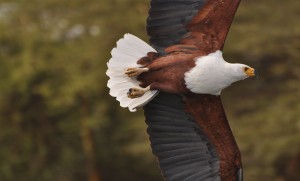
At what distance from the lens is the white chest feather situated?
290 inches

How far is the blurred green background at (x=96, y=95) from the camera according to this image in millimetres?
16516

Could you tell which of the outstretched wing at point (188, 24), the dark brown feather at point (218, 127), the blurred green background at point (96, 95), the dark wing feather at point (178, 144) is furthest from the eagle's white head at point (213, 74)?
the blurred green background at point (96, 95)

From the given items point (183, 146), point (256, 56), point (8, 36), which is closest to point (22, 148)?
point (8, 36)

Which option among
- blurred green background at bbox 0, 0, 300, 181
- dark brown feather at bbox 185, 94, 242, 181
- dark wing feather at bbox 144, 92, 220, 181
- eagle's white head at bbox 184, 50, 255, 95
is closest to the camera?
eagle's white head at bbox 184, 50, 255, 95

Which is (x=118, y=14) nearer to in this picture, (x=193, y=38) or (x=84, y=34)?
(x=84, y=34)

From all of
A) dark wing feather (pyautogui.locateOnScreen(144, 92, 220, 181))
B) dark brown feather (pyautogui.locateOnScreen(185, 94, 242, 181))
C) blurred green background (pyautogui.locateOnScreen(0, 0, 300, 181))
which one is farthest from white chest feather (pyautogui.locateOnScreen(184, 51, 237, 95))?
blurred green background (pyautogui.locateOnScreen(0, 0, 300, 181))

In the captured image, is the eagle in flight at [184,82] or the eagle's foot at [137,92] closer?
the eagle in flight at [184,82]

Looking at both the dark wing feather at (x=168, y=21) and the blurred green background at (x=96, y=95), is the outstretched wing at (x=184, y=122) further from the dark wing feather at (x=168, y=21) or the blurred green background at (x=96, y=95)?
the blurred green background at (x=96, y=95)

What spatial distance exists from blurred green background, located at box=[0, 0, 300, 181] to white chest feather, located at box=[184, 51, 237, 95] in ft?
28.0

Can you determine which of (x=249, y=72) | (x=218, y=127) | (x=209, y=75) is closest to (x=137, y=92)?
(x=209, y=75)

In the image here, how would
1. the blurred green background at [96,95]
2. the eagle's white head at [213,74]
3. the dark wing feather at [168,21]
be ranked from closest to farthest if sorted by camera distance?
1. the eagle's white head at [213,74]
2. the dark wing feather at [168,21]
3. the blurred green background at [96,95]

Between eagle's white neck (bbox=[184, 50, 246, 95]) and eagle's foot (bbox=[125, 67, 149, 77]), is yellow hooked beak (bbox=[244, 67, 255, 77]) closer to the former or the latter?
eagle's white neck (bbox=[184, 50, 246, 95])

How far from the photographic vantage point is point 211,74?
24.2 ft

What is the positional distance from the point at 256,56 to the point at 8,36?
15.5 feet
